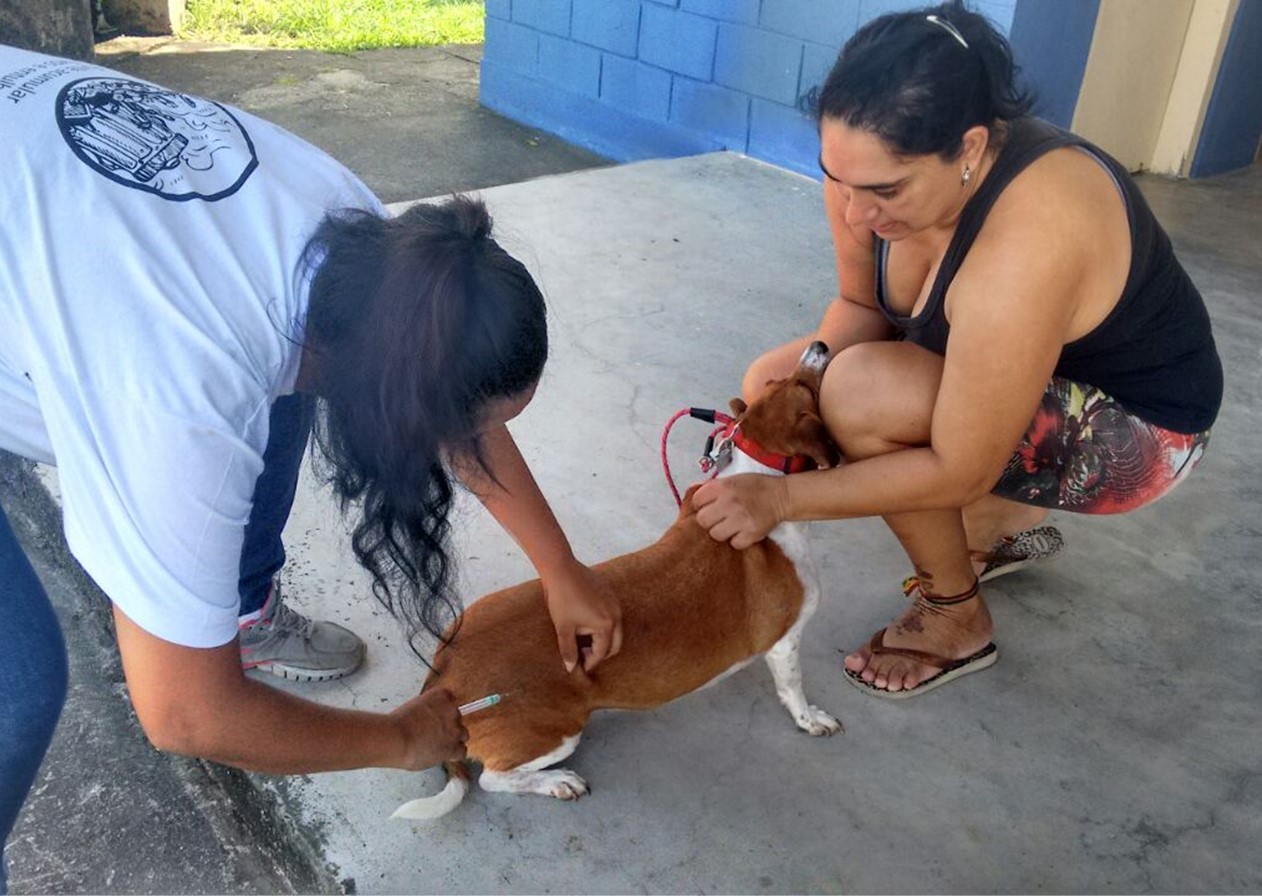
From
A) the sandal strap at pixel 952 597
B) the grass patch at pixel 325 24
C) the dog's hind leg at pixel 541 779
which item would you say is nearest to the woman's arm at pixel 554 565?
the dog's hind leg at pixel 541 779

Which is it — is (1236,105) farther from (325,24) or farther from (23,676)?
(325,24)

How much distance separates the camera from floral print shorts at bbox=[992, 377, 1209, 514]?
2236 millimetres

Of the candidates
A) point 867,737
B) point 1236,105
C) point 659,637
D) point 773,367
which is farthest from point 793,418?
point 1236,105

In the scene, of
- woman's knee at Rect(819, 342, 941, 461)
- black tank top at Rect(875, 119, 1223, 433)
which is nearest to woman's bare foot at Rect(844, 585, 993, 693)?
woman's knee at Rect(819, 342, 941, 461)

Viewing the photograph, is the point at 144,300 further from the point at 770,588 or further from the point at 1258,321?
the point at 1258,321

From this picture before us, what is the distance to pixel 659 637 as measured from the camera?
2049 mm

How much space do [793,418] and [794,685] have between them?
1.70 feet

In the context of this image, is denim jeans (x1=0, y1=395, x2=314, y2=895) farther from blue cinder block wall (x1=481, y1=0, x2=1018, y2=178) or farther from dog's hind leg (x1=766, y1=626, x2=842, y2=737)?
blue cinder block wall (x1=481, y1=0, x2=1018, y2=178)

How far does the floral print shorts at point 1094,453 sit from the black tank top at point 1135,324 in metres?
0.03

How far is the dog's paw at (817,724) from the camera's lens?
2221 mm

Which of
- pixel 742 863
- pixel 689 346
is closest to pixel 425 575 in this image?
pixel 742 863

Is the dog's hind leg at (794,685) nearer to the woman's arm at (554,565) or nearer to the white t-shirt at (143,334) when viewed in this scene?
the woman's arm at (554,565)

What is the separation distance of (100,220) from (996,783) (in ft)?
5.72

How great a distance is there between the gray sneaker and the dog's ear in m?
0.99
